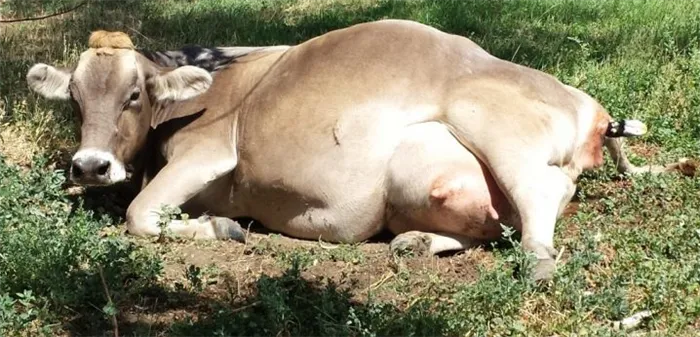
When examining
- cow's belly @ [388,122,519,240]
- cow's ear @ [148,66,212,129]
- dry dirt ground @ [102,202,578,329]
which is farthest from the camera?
cow's ear @ [148,66,212,129]

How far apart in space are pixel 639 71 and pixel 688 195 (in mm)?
2499

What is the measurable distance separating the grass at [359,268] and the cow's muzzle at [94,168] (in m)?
0.22

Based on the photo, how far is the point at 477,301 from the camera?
4996 mm

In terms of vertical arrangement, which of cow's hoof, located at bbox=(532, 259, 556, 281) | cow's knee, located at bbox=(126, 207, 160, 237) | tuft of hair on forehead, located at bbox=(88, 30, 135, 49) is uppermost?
tuft of hair on forehead, located at bbox=(88, 30, 135, 49)

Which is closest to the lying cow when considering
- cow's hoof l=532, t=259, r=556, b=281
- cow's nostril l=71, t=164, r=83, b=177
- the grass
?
cow's nostril l=71, t=164, r=83, b=177

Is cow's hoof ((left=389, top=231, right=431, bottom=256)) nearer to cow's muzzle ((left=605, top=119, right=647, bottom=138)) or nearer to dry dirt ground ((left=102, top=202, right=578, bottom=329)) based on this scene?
dry dirt ground ((left=102, top=202, right=578, bottom=329))

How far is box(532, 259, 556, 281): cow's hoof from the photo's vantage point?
526cm

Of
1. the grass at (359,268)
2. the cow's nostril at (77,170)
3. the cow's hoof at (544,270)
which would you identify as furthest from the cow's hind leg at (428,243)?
the cow's nostril at (77,170)

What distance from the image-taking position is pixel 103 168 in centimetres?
636

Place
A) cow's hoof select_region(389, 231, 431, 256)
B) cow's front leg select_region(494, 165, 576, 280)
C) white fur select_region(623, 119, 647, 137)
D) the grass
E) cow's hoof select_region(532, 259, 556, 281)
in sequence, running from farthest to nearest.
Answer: white fur select_region(623, 119, 647, 137) < cow's hoof select_region(389, 231, 431, 256) < cow's front leg select_region(494, 165, 576, 280) < cow's hoof select_region(532, 259, 556, 281) < the grass

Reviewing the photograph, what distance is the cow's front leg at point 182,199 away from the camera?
6.42 m

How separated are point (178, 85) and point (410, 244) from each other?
2.06m

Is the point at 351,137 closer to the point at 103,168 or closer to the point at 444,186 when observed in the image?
the point at 444,186

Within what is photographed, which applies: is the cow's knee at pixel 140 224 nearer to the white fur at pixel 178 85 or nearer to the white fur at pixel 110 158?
the white fur at pixel 110 158
